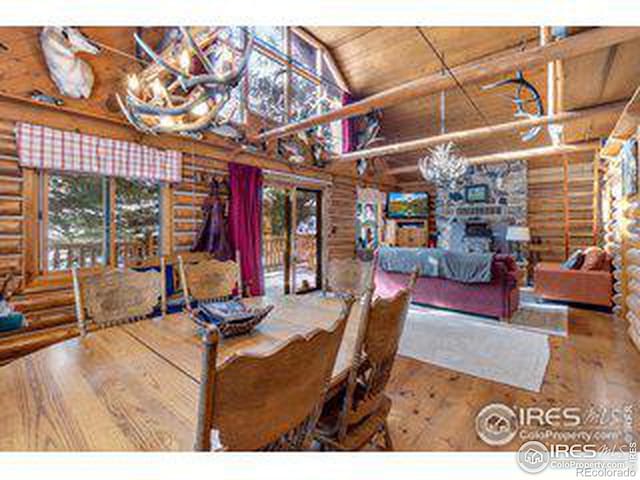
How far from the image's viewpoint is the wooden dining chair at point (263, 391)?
60 centimetres

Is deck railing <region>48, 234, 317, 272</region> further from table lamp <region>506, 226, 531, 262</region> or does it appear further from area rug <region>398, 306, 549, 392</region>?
table lamp <region>506, 226, 531, 262</region>

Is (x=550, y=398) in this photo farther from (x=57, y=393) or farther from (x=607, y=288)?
(x=607, y=288)

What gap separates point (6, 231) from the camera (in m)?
2.75

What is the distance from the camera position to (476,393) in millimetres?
2324

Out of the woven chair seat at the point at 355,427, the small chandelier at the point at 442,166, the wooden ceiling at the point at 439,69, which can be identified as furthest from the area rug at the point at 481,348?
the wooden ceiling at the point at 439,69

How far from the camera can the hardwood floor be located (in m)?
1.86

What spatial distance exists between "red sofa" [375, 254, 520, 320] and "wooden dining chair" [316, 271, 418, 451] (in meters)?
3.35

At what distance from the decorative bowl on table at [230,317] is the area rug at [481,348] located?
2.07 metres

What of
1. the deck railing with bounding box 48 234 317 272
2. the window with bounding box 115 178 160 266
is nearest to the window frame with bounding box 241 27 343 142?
the window with bounding box 115 178 160 266

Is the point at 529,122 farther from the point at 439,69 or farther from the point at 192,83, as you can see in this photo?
the point at 192,83

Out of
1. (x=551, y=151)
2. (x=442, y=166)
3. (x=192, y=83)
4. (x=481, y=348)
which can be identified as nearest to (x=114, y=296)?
(x=192, y=83)

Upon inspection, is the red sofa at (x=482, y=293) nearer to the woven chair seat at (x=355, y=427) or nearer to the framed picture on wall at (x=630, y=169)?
the framed picture on wall at (x=630, y=169)

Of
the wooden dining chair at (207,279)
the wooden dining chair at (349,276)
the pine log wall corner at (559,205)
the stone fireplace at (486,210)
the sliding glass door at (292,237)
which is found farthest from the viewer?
the stone fireplace at (486,210)
